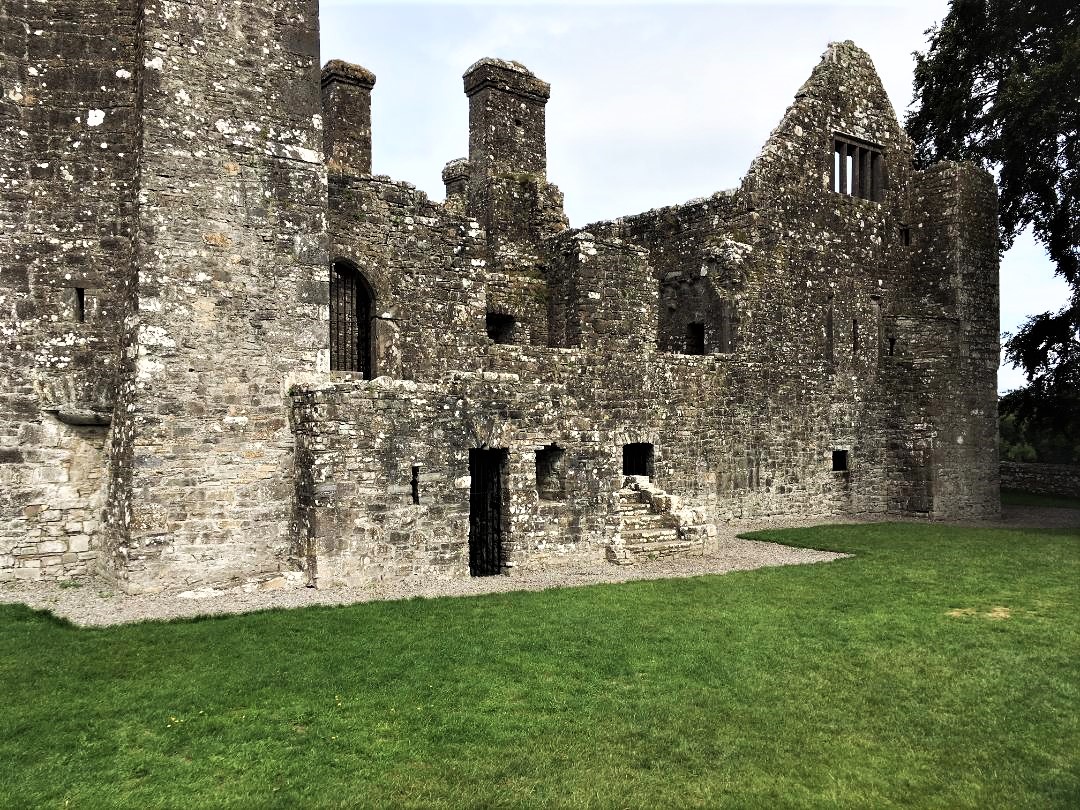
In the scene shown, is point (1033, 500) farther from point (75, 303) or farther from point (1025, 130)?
point (75, 303)

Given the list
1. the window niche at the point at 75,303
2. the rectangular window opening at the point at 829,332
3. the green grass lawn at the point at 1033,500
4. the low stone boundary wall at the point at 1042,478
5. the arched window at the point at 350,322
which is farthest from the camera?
the low stone boundary wall at the point at 1042,478

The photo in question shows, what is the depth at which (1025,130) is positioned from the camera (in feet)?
69.6

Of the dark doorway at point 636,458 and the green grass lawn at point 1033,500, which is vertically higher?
the dark doorway at point 636,458

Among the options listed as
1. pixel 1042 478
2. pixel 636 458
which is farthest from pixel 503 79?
pixel 1042 478

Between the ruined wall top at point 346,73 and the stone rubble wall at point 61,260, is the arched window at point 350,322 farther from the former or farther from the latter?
the ruined wall top at point 346,73

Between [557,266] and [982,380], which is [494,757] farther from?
[982,380]

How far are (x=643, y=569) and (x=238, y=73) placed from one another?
9191mm

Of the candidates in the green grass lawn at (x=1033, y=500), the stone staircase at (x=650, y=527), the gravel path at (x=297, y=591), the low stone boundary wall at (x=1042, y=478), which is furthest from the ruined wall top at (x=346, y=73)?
the low stone boundary wall at (x=1042, y=478)

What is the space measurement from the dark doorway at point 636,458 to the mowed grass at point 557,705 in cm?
540

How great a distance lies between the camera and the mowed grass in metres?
5.27

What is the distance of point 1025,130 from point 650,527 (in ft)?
52.0

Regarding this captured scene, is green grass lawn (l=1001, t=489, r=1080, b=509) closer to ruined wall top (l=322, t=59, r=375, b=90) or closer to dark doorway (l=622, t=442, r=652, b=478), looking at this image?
dark doorway (l=622, t=442, r=652, b=478)

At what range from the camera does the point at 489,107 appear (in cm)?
1900

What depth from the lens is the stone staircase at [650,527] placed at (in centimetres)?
1332
